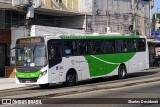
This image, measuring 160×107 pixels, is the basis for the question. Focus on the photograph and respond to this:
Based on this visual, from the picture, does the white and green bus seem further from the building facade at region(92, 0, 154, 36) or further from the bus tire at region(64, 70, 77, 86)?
the building facade at region(92, 0, 154, 36)

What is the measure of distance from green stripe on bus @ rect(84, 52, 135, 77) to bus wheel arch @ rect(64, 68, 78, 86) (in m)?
1.31

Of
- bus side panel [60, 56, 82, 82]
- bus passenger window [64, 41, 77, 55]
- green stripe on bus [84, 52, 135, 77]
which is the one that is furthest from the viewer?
green stripe on bus [84, 52, 135, 77]

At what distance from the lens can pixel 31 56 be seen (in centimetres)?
2252

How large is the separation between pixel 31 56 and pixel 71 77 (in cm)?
269

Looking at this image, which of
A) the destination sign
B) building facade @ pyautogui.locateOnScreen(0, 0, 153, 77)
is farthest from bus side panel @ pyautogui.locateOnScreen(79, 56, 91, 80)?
building facade @ pyautogui.locateOnScreen(0, 0, 153, 77)

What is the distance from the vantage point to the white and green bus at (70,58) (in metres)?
22.3

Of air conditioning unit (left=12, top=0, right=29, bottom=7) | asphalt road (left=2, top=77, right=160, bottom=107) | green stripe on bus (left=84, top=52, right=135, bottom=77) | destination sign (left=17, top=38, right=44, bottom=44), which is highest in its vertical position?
air conditioning unit (left=12, top=0, right=29, bottom=7)

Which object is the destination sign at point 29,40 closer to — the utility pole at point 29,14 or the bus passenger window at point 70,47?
the bus passenger window at point 70,47

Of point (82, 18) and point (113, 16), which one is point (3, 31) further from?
point (113, 16)

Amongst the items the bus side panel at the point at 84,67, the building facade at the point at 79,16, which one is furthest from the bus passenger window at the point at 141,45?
the building facade at the point at 79,16

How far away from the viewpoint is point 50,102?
15.4 meters

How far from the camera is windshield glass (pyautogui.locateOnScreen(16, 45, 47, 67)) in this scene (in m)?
22.2

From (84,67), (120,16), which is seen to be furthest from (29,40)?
(120,16)

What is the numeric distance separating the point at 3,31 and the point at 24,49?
1119cm
